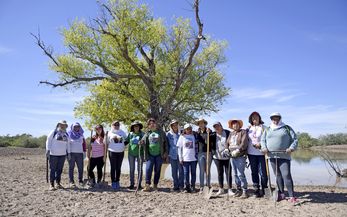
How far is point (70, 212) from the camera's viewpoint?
245 inches

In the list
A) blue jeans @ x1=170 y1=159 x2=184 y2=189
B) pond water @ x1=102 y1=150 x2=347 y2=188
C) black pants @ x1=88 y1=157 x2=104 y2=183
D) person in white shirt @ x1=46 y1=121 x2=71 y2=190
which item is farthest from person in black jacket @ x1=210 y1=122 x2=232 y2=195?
pond water @ x1=102 y1=150 x2=347 y2=188

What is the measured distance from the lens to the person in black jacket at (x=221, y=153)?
855 cm

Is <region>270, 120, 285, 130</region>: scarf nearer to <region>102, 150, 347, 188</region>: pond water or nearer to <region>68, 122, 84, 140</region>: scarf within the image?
<region>68, 122, 84, 140</region>: scarf

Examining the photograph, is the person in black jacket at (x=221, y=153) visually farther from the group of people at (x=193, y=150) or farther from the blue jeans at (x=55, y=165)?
the blue jeans at (x=55, y=165)

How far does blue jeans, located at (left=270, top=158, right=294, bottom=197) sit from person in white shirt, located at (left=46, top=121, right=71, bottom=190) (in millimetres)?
5439

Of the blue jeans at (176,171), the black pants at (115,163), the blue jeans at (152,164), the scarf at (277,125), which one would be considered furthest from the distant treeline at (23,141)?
the scarf at (277,125)

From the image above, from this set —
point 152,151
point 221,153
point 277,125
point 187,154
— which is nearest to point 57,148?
point 152,151

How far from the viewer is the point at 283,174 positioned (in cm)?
731

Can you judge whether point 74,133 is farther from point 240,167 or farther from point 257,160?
point 257,160

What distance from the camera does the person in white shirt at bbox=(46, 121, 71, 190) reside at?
343 inches

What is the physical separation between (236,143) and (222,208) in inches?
76.5

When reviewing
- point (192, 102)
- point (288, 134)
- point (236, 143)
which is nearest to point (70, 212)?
point (236, 143)

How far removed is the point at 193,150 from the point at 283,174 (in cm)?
248

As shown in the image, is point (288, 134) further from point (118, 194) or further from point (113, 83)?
point (113, 83)
